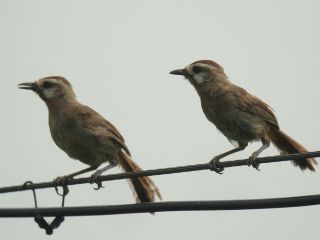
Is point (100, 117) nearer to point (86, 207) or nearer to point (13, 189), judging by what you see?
point (13, 189)

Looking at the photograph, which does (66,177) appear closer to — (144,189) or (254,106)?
(144,189)

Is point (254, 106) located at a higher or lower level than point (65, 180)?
higher

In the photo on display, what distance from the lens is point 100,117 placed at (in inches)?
388

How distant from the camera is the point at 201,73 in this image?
10.1 m

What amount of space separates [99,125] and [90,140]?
0.32m

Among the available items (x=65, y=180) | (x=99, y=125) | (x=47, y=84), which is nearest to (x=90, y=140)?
(x=99, y=125)

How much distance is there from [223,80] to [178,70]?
717 mm

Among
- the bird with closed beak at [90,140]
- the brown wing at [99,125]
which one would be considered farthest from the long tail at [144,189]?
the brown wing at [99,125]

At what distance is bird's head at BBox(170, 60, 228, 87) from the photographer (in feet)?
32.9

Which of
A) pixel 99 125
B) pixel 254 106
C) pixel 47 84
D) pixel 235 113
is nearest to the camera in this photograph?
pixel 235 113

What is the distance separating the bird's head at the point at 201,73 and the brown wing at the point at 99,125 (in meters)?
1.31

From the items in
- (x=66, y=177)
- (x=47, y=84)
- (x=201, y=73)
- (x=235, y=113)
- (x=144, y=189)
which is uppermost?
(x=47, y=84)

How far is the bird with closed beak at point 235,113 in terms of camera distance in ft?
30.8

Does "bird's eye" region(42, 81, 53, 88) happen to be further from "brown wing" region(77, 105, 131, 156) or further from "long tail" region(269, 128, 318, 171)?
"long tail" region(269, 128, 318, 171)
